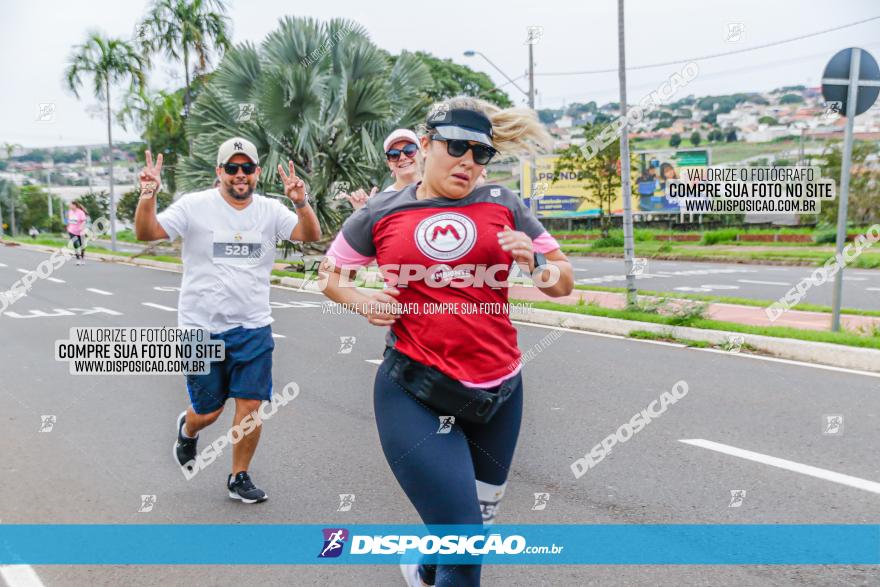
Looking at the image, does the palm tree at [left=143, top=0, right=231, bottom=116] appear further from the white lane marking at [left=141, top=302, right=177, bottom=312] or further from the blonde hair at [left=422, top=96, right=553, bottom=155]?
the blonde hair at [left=422, top=96, right=553, bottom=155]

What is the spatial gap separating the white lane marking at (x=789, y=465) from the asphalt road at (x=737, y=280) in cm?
905

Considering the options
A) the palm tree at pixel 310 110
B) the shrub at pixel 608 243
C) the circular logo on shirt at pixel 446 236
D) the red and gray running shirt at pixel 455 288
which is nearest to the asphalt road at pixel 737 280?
the palm tree at pixel 310 110

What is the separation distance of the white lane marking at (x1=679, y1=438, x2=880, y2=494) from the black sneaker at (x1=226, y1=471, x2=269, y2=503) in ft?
9.51

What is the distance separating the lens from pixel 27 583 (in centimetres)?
369

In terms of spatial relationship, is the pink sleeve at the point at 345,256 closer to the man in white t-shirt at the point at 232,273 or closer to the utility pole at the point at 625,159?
the man in white t-shirt at the point at 232,273

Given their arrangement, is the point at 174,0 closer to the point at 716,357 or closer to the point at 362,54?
the point at 362,54

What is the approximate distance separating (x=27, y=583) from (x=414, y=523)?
5.97ft

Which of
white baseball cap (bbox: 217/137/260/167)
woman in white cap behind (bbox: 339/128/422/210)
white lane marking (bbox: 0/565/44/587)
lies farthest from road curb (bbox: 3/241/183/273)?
white lane marking (bbox: 0/565/44/587)

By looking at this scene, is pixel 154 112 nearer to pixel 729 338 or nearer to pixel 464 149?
pixel 729 338

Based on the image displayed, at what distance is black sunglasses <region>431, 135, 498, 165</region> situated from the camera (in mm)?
2852

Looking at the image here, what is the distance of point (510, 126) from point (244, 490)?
274 cm

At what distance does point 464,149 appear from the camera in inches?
113

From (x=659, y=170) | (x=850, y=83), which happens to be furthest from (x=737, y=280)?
(x=659, y=170)

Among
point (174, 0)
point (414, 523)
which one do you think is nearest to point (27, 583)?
point (414, 523)
